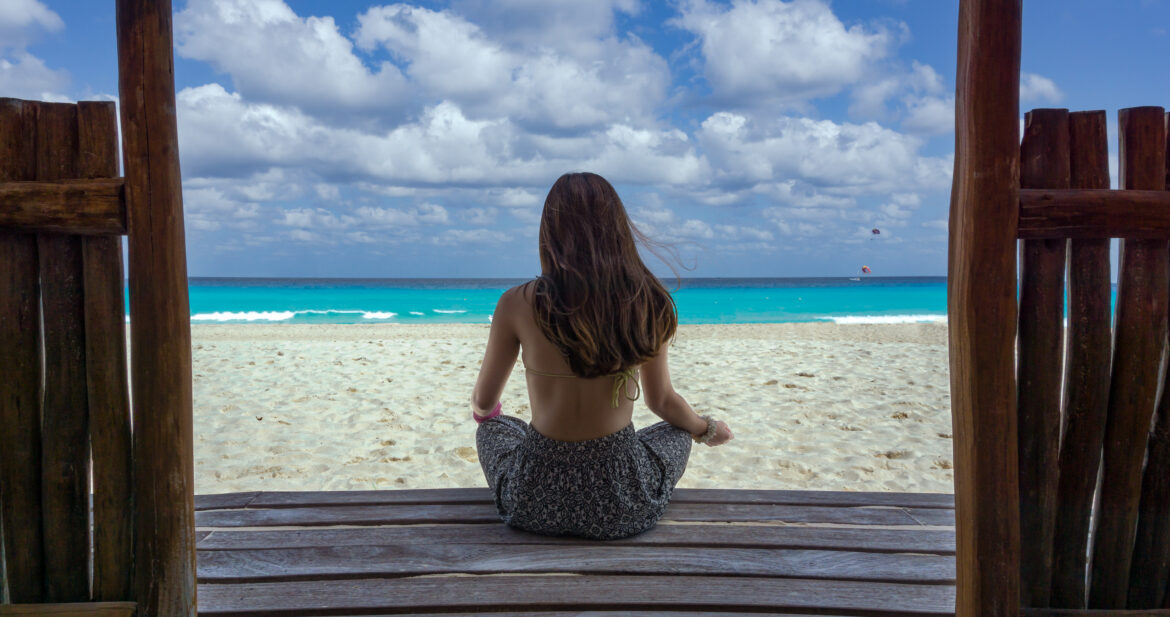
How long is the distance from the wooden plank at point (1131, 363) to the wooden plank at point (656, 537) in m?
0.57

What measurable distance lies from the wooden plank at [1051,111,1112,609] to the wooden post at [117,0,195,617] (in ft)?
7.79

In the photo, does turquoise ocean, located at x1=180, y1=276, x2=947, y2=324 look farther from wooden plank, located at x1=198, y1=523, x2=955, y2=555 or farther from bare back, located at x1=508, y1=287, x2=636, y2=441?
bare back, located at x1=508, y1=287, x2=636, y2=441

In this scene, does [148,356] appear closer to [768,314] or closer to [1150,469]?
[1150,469]

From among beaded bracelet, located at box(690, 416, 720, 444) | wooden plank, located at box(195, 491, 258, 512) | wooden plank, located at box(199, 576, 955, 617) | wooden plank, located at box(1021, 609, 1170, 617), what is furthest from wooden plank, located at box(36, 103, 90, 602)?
wooden plank, located at box(1021, 609, 1170, 617)

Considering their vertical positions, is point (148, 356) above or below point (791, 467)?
above

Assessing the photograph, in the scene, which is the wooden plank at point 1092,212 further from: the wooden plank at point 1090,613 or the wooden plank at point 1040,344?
the wooden plank at point 1090,613

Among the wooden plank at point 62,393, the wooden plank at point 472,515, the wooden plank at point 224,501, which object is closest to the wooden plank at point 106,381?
the wooden plank at point 62,393

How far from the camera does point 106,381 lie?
200 centimetres

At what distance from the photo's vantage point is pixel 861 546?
103 inches

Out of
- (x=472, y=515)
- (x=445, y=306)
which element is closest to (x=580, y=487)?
(x=472, y=515)

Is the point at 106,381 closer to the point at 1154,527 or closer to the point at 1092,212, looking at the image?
the point at 1092,212

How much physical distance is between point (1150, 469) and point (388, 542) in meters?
2.46

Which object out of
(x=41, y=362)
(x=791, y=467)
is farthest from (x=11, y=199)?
(x=791, y=467)

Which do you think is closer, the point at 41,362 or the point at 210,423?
the point at 41,362
